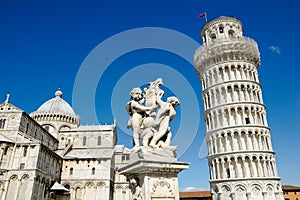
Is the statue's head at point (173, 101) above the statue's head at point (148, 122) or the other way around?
above

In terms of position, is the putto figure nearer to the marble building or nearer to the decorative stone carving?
the decorative stone carving

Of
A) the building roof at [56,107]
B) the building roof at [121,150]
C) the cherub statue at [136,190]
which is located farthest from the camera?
the building roof at [56,107]

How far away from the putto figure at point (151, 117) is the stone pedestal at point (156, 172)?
430 mm

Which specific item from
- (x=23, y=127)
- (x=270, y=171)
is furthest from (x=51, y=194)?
(x=270, y=171)

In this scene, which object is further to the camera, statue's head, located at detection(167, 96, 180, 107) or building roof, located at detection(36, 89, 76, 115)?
building roof, located at detection(36, 89, 76, 115)

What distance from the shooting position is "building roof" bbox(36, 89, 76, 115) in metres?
61.1

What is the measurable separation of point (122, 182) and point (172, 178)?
5015cm

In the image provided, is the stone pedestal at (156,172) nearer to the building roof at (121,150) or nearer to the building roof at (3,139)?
the building roof at (3,139)

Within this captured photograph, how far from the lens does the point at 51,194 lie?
4122 cm

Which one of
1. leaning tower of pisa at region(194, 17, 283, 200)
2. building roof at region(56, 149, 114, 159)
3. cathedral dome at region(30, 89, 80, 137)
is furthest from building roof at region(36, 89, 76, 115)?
leaning tower of pisa at region(194, 17, 283, 200)

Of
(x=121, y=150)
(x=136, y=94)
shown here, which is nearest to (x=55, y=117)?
(x=121, y=150)

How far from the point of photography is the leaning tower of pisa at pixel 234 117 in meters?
35.6

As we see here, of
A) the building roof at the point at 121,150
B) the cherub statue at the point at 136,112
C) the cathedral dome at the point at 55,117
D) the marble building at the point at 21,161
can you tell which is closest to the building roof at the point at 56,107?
the cathedral dome at the point at 55,117

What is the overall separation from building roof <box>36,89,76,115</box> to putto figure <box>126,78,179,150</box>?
193ft
